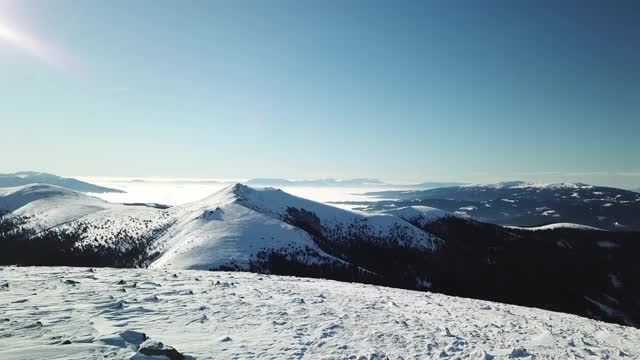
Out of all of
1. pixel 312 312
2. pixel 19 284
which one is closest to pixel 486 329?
pixel 312 312

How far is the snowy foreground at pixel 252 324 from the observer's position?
30.1 feet

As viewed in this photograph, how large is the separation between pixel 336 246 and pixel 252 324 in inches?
3062

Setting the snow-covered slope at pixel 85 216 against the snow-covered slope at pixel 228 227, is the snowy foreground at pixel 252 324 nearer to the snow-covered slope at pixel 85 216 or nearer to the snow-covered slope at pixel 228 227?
the snow-covered slope at pixel 228 227

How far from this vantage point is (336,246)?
8838 cm

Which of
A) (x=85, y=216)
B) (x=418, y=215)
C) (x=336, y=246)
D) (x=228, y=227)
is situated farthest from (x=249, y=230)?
(x=418, y=215)

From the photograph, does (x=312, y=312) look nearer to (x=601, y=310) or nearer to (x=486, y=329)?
(x=486, y=329)

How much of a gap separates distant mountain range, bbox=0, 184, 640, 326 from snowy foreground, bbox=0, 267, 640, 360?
29.4 m

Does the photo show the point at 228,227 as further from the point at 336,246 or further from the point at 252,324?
the point at 252,324

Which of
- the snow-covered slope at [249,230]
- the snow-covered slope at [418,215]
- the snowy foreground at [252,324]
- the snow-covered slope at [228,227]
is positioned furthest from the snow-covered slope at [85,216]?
the snow-covered slope at [418,215]

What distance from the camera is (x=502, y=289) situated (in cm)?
9300

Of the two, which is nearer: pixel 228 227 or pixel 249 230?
pixel 249 230

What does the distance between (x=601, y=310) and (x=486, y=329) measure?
353 ft

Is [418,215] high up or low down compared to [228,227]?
down

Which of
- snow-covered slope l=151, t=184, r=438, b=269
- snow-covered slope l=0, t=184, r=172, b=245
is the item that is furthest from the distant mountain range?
snow-covered slope l=0, t=184, r=172, b=245
